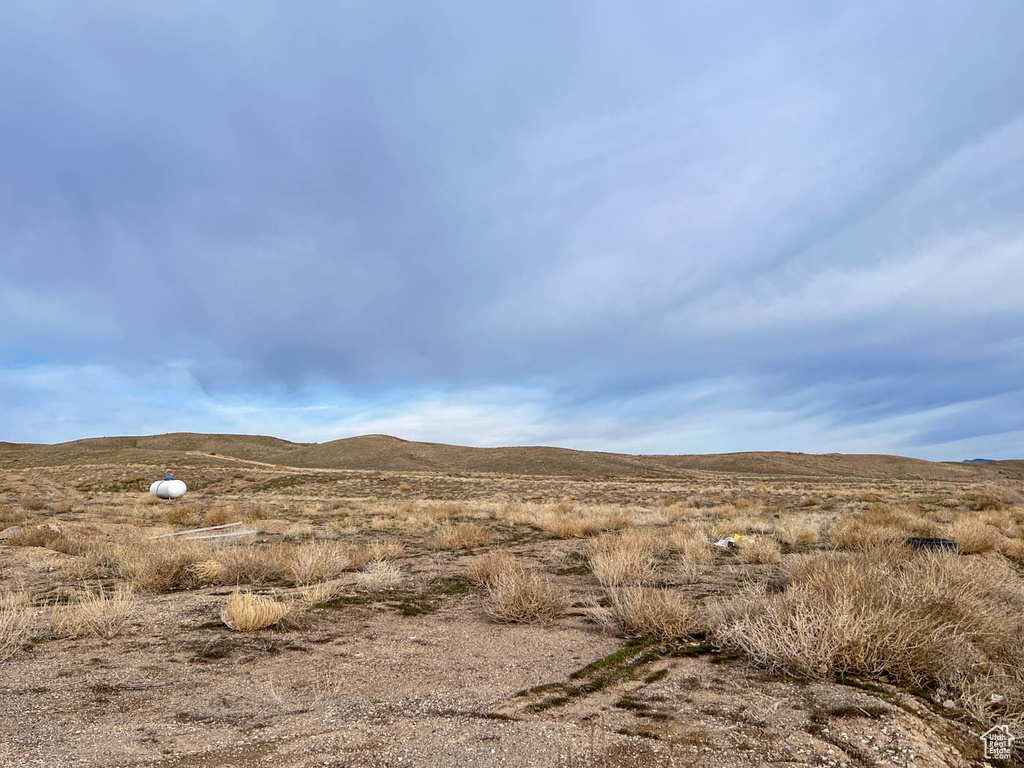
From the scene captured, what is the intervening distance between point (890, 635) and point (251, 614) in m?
6.50

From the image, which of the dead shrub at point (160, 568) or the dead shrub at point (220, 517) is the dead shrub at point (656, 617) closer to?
the dead shrub at point (160, 568)

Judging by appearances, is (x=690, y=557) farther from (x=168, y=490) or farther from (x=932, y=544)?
(x=168, y=490)

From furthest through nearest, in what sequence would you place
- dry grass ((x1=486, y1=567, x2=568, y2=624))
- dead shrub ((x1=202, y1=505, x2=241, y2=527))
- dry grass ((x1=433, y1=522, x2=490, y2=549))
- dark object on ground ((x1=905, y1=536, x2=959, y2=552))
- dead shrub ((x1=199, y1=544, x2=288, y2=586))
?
dead shrub ((x1=202, y1=505, x2=241, y2=527)) → dry grass ((x1=433, y1=522, x2=490, y2=549)) → dark object on ground ((x1=905, y1=536, x2=959, y2=552)) → dead shrub ((x1=199, y1=544, x2=288, y2=586)) → dry grass ((x1=486, y1=567, x2=568, y2=624))

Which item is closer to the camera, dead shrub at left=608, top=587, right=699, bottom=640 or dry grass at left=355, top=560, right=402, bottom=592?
dead shrub at left=608, top=587, right=699, bottom=640

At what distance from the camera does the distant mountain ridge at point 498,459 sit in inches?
3285

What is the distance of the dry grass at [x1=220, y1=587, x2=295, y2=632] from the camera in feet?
21.0

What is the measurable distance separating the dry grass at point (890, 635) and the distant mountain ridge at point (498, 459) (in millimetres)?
71504

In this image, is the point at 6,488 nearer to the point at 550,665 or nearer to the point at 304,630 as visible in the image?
the point at 304,630

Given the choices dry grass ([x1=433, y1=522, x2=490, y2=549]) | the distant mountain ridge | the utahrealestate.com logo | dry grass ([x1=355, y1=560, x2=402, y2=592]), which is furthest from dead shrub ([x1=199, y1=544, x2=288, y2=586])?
the distant mountain ridge

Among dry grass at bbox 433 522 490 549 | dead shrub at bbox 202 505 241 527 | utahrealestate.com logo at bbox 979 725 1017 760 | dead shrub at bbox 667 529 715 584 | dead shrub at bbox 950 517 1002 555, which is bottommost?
dead shrub at bbox 202 505 241 527

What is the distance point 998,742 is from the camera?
145 inches

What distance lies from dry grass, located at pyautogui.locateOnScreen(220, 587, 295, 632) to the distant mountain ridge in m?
71.6

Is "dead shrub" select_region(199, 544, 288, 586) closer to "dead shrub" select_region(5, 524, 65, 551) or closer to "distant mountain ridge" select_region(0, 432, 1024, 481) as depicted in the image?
"dead shrub" select_region(5, 524, 65, 551)

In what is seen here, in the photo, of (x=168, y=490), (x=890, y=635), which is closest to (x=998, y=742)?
(x=890, y=635)
